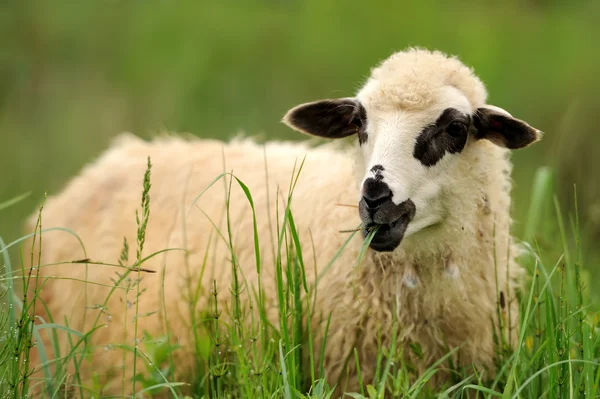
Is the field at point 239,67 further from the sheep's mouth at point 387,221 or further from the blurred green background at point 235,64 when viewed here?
the sheep's mouth at point 387,221

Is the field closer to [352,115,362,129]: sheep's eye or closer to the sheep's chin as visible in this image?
[352,115,362,129]: sheep's eye

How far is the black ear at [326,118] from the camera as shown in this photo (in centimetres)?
378

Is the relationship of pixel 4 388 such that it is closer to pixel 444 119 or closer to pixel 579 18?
pixel 444 119

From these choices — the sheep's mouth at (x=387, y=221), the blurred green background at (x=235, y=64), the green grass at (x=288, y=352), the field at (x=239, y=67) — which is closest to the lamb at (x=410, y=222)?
the sheep's mouth at (x=387, y=221)

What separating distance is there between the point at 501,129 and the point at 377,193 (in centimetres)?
76

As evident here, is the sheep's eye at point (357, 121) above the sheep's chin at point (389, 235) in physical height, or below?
above

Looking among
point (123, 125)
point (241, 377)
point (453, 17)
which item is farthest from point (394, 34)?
point (241, 377)

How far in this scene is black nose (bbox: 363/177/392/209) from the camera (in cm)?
315

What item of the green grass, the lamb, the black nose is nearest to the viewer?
the green grass

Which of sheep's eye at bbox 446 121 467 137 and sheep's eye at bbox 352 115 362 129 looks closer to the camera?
sheep's eye at bbox 446 121 467 137

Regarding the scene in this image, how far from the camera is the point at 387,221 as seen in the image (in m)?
3.16

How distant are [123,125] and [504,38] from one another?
4.08m

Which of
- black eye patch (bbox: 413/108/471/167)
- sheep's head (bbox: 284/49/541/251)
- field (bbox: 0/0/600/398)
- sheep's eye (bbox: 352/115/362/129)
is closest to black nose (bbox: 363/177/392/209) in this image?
sheep's head (bbox: 284/49/541/251)

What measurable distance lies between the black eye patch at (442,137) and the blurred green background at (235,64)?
4515 mm
